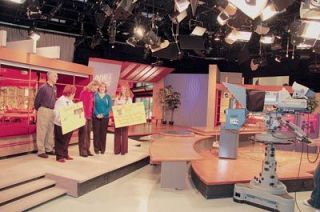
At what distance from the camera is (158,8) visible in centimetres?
794

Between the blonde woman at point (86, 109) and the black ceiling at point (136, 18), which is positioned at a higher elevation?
the black ceiling at point (136, 18)

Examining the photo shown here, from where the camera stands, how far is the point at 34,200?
4129 millimetres

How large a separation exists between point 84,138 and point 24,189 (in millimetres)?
1769

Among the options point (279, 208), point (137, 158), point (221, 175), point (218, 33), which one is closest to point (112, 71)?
point (218, 33)

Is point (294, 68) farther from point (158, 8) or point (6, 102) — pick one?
point (6, 102)

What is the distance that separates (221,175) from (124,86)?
2.61 m

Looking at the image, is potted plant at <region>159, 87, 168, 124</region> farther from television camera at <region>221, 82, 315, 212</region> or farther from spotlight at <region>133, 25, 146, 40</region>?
television camera at <region>221, 82, 315, 212</region>

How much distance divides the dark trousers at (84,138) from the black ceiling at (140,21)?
2.15 m

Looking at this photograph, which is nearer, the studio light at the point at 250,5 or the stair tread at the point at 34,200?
the stair tread at the point at 34,200

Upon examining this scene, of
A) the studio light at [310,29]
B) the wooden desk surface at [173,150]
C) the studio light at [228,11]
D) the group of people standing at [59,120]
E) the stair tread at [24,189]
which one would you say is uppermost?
the studio light at [228,11]

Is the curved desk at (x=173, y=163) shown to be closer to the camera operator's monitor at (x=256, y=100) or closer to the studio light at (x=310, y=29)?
the camera operator's monitor at (x=256, y=100)

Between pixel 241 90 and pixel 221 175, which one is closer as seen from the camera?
pixel 241 90

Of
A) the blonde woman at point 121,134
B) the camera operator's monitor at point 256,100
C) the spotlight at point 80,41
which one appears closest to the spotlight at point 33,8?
the blonde woman at point 121,134

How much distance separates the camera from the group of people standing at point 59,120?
544 cm
